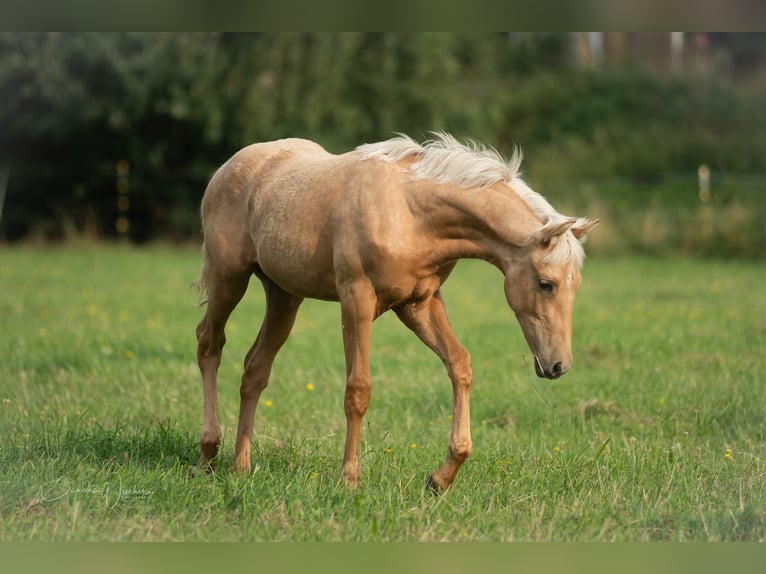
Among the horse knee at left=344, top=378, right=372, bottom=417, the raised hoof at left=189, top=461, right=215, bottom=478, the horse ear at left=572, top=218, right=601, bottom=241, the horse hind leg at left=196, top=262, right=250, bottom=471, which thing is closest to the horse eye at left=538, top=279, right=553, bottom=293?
the horse ear at left=572, top=218, right=601, bottom=241

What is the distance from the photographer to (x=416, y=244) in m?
5.36

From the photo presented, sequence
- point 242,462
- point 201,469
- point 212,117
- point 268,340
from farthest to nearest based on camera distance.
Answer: point 212,117 < point 268,340 < point 242,462 < point 201,469

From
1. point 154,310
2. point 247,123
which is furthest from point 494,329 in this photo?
point 247,123

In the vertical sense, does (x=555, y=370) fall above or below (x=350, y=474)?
above

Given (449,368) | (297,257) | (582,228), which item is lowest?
(449,368)

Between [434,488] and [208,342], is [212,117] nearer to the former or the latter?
[208,342]

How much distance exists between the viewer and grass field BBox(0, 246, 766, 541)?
4.97 meters

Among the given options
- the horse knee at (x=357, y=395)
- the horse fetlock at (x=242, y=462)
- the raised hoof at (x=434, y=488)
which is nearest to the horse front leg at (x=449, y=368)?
the raised hoof at (x=434, y=488)

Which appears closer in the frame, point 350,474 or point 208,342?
point 350,474

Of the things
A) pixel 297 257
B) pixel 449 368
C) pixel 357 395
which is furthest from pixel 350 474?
pixel 297 257

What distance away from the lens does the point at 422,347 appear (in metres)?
10.4

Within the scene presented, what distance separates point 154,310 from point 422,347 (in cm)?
398

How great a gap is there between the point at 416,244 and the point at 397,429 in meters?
2.26

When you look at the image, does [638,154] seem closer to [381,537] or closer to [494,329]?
[494,329]
